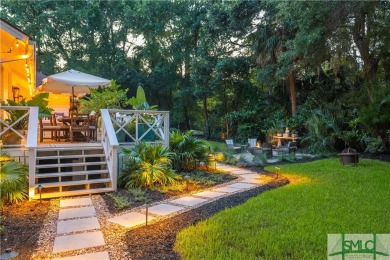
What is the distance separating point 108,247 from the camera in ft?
10.7

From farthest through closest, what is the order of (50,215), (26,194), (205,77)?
(205,77), (26,194), (50,215)

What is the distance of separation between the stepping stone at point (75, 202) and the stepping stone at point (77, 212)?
27cm

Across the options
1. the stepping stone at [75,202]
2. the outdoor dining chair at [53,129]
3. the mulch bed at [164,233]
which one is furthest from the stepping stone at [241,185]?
the outdoor dining chair at [53,129]

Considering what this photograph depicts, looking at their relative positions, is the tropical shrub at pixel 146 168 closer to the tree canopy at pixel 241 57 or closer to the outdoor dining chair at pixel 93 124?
the outdoor dining chair at pixel 93 124

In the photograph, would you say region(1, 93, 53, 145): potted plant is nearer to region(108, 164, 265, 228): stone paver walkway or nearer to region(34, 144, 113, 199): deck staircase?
region(34, 144, 113, 199): deck staircase

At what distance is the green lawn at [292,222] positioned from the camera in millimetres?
3072

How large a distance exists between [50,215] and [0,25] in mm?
4169

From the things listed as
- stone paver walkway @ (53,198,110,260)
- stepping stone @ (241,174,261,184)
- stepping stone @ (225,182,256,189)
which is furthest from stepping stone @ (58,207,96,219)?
stepping stone @ (241,174,261,184)

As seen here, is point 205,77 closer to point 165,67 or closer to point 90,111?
point 165,67

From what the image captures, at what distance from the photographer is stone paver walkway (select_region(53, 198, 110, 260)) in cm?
324

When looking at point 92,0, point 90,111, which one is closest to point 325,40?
point 90,111

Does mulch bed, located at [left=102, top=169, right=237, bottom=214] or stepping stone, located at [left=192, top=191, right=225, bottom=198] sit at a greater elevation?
mulch bed, located at [left=102, top=169, right=237, bottom=214]

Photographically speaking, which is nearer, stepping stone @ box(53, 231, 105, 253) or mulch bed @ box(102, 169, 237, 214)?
stepping stone @ box(53, 231, 105, 253)

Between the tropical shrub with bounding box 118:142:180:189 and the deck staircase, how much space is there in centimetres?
43
